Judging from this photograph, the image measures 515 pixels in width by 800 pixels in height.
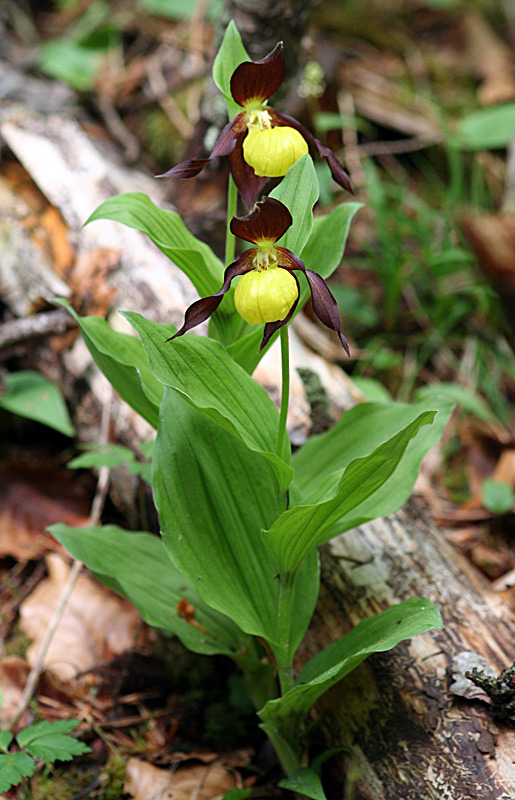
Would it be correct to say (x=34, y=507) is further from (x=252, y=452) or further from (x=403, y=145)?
(x=403, y=145)

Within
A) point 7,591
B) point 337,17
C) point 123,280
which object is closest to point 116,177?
point 123,280

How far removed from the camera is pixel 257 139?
43.6 inches

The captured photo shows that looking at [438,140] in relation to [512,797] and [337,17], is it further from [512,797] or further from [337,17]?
[512,797]

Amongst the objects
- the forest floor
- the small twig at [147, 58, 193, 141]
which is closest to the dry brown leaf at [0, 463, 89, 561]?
the forest floor

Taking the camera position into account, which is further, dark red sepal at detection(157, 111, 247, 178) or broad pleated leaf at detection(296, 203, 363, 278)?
broad pleated leaf at detection(296, 203, 363, 278)

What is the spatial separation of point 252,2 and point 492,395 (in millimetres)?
1822

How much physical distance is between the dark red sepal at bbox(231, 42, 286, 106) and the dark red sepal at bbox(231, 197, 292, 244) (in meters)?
0.32

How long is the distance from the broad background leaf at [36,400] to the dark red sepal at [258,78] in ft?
3.92

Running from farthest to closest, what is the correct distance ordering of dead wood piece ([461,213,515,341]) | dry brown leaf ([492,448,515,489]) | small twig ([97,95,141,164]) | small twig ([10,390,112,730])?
small twig ([97,95,141,164]), dead wood piece ([461,213,515,341]), dry brown leaf ([492,448,515,489]), small twig ([10,390,112,730])

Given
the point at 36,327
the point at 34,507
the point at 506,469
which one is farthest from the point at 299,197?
the point at 506,469

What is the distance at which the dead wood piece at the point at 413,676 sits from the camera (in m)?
1.15

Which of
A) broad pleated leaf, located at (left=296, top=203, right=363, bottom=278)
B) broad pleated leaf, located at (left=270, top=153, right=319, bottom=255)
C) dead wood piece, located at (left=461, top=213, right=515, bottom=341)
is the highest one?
dead wood piece, located at (left=461, top=213, right=515, bottom=341)

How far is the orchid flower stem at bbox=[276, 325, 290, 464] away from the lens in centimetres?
106

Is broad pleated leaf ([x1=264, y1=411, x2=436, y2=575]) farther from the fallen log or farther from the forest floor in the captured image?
the forest floor
